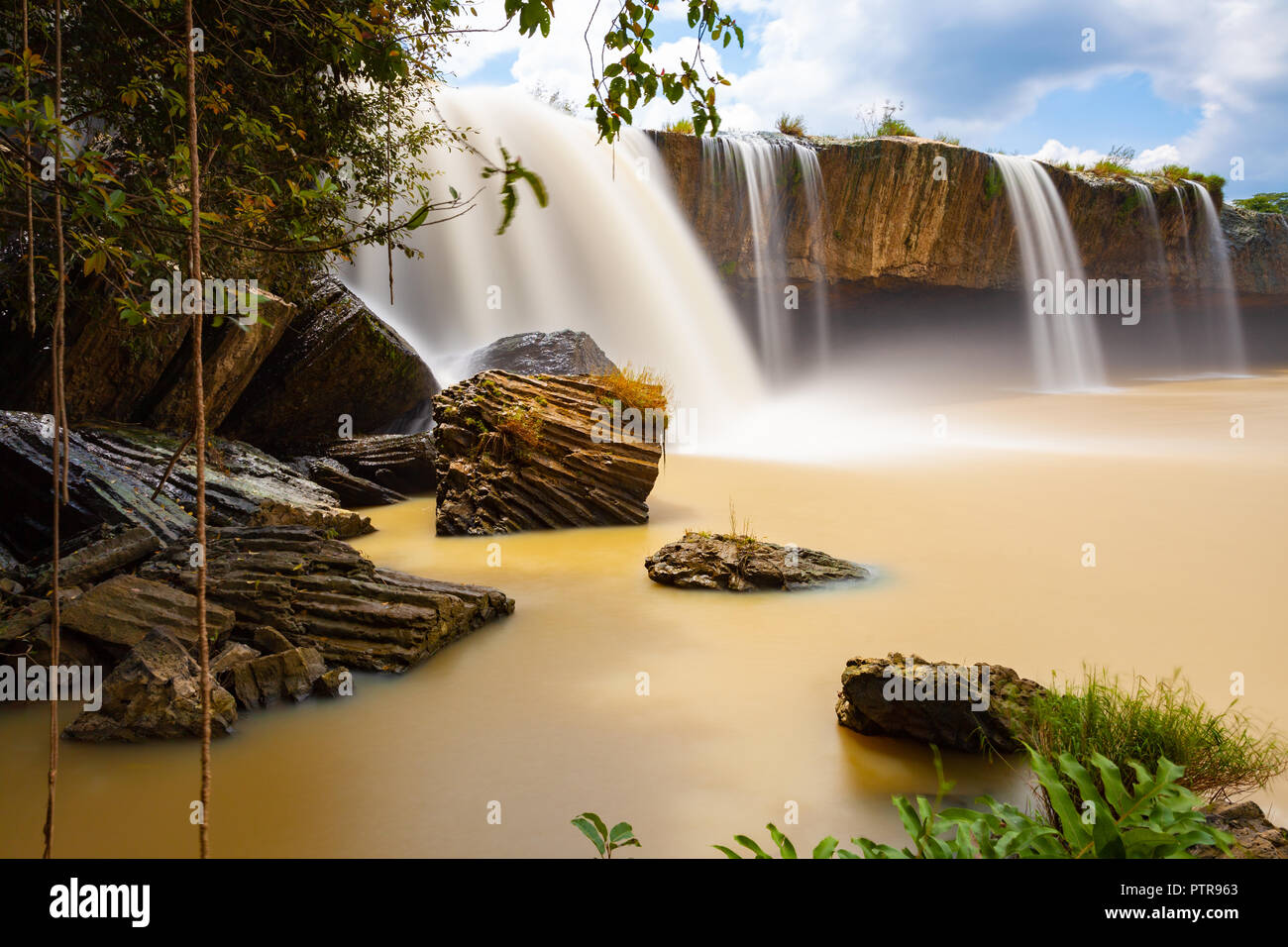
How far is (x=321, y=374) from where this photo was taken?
1001 cm

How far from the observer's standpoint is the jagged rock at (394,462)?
32.0ft

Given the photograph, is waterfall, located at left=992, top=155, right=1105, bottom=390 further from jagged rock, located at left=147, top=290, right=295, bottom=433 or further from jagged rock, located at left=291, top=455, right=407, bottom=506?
jagged rock, located at left=147, top=290, right=295, bottom=433

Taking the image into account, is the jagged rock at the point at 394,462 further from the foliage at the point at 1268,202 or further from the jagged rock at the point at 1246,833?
the foliage at the point at 1268,202

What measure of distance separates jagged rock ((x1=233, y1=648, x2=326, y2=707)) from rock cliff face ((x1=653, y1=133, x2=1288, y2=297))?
16084 mm

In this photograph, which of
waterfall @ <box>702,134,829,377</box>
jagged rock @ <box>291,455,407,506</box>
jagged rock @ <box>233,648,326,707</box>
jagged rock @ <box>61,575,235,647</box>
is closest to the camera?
jagged rock @ <box>233,648,326,707</box>

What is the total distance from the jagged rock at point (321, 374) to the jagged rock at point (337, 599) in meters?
4.94

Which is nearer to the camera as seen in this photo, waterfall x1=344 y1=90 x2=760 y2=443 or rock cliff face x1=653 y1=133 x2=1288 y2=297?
waterfall x1=344 y1=90 x2=760 y2=443

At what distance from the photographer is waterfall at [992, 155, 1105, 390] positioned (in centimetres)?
2044

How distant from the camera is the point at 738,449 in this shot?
43.7ft

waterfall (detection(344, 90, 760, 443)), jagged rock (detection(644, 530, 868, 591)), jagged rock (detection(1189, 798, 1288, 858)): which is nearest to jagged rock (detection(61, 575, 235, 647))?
jagged rock (detection(644, 530, 868, 591))

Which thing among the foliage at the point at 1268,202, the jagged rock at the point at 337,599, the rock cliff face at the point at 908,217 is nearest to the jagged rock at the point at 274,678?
the jagged rock at the point at 337,599

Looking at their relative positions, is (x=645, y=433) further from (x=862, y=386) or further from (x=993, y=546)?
(x=862, y=386)
